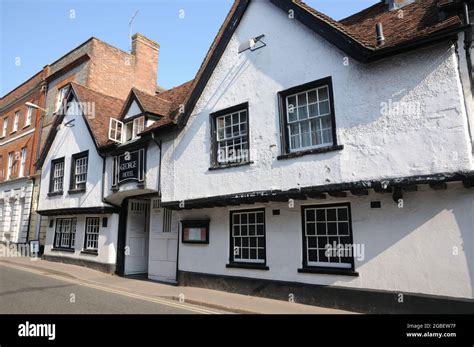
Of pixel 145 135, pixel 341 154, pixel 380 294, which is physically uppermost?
pixel 145 135

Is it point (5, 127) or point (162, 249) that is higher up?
point (5, 127)

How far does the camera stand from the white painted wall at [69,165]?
14.8 m

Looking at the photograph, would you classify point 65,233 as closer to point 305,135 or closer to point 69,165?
point 69,165

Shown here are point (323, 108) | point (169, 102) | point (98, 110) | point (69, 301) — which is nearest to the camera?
point (69, 301)

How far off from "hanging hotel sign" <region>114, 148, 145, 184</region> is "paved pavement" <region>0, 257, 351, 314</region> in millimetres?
3964

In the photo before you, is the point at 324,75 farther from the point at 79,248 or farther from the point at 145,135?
the point at 79,248

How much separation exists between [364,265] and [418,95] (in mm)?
4024

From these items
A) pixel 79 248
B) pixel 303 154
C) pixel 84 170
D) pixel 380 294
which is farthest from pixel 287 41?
pixel 79 248

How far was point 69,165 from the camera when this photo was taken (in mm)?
16875

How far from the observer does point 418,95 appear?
7051mm

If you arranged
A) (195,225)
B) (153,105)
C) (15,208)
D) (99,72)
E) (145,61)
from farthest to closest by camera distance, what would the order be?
(145,61) → (15,208) → (99,72) → (153,105) → (195,225)

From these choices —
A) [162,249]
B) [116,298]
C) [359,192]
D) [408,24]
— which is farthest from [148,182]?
[408,24]

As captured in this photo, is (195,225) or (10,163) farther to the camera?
(10,163)

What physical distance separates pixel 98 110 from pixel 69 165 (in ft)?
10.9
